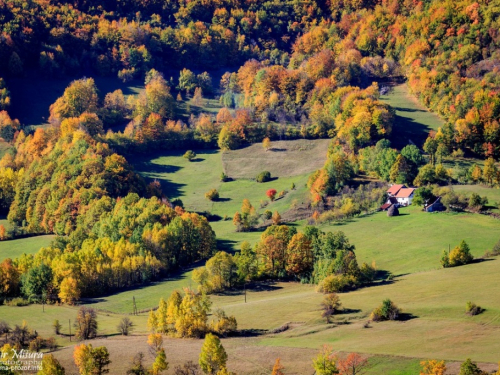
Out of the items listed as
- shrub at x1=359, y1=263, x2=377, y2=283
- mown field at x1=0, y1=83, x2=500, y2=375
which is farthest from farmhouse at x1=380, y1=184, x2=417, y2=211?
shrub at x1=359, y1=263, x2=377, y2=283

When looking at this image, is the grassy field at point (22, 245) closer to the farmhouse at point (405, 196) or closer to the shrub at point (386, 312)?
the farmhouse at point (405, 196)

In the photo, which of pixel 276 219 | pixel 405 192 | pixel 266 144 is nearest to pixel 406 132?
pixel 266 144

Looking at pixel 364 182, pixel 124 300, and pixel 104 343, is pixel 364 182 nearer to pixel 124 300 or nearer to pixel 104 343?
pixel 124 300

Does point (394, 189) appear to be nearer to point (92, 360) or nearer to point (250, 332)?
point (250, 332)

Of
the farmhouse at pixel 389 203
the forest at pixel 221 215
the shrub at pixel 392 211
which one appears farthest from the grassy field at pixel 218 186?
the shrub at pixel 392 211

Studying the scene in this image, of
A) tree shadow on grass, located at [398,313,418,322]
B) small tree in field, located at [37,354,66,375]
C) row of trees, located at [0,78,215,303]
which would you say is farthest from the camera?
row of trees, located at [0,78,215,303]

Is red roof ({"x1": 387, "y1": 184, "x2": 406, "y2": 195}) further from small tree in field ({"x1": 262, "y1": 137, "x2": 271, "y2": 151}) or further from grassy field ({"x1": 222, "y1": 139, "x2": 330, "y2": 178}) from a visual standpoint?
small tree in field ({"x1": 262, "y1": 137, "x2": 271, "y2": 151})

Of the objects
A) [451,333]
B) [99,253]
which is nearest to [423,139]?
[99,253]
